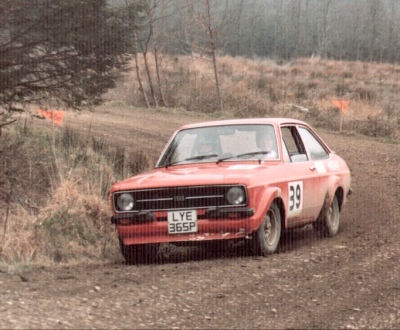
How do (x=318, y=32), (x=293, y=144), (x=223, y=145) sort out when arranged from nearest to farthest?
1. (x=223, y=145)
2. (x=293, y=144)
3. (x=318, y=32)

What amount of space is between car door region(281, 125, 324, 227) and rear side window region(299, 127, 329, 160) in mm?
117

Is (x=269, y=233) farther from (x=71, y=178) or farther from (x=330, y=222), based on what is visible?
(x=71, y=178)

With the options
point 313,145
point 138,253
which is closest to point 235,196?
point 138,253

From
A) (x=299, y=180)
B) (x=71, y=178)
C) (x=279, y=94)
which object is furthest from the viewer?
(x=279, y=94)

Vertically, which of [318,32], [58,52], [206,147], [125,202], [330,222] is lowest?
[330,222]

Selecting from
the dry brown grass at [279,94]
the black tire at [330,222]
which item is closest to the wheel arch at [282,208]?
the black tire at [330,222]

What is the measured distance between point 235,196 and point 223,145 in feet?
4.38

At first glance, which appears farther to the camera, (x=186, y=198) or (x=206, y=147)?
(x=206, y=147)

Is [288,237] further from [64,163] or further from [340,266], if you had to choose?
[64,163]

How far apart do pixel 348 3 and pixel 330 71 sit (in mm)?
60962

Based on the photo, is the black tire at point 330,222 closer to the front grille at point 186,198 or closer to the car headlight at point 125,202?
the front grille at point 186,198

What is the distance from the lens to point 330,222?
30.6 ft

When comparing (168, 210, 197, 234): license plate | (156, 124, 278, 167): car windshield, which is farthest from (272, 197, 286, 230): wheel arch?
(168, 210, 197, 234): license plate

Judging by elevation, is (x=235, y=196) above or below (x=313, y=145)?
below
